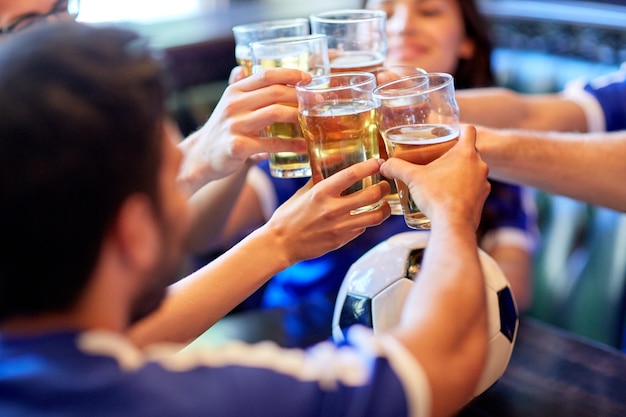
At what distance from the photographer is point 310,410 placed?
802 millimetres

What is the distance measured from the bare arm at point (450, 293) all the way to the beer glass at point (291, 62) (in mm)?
343

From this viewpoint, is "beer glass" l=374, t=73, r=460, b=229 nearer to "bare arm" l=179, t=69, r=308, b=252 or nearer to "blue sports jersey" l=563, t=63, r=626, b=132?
"bare arm" l=179, t=69, r=308, b=252

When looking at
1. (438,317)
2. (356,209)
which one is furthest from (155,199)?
(356,209)

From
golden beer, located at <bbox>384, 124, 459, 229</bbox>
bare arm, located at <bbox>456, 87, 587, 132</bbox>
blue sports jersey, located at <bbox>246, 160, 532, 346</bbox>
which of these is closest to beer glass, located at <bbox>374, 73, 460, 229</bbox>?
golden beer, located at <bbox>384, 124, 459, 229</bbox>

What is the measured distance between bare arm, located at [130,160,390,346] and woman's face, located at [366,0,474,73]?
97 cm

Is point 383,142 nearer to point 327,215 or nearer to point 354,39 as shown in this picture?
point 327,215

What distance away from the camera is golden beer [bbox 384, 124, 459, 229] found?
1130 mm

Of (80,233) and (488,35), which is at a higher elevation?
(80,233)

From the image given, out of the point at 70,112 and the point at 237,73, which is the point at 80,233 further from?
the point at 237,73

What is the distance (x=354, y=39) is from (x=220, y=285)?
1.81 ft

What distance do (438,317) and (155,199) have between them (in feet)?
1.10

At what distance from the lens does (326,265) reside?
6.47ft

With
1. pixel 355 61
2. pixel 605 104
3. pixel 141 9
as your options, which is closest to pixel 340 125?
pixel 355 61

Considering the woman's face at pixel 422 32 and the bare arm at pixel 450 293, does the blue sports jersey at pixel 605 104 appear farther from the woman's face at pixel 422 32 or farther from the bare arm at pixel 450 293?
the bare arm at pixel 450 293
